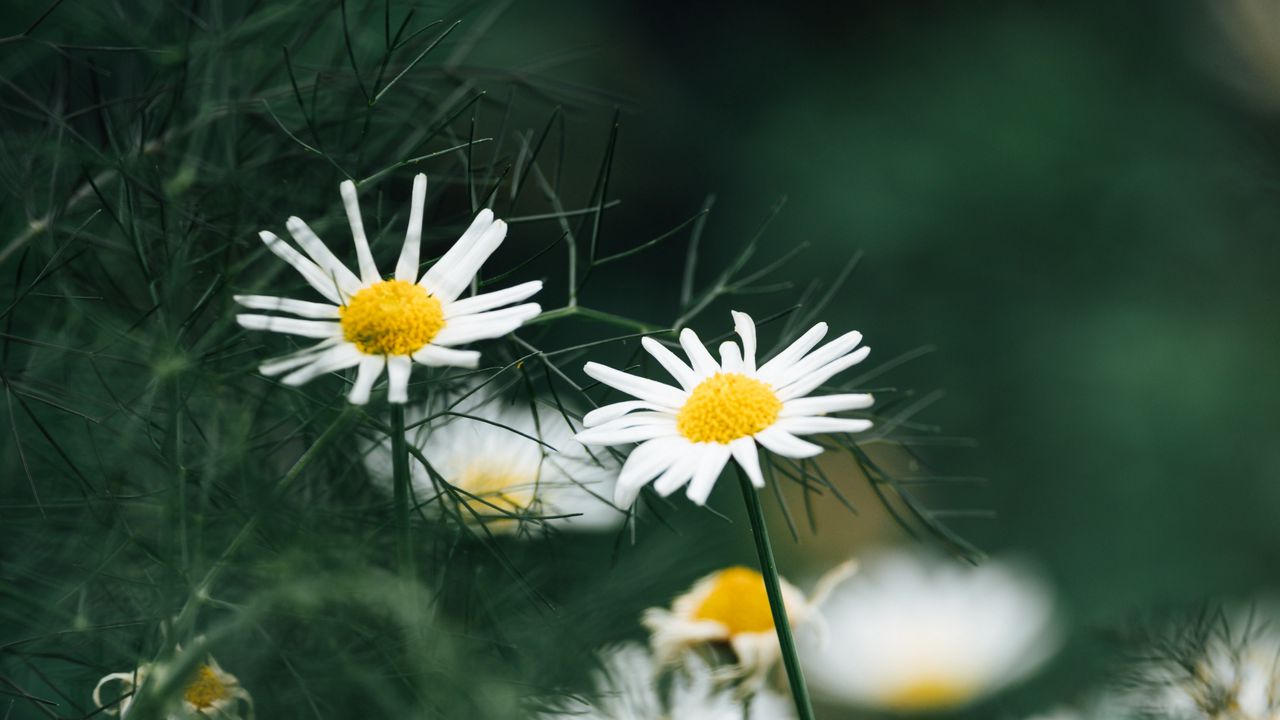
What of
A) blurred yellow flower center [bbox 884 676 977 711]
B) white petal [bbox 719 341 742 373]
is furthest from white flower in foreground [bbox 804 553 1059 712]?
white petal [bbox 719 341 742 373]

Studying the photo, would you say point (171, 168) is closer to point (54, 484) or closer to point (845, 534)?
point (54, 484)

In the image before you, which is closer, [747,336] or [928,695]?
[747,336]

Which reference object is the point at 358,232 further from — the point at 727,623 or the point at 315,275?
the point at 727,623

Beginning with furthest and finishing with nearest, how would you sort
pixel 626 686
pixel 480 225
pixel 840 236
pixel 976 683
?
pixel 840 236 < pixel 976 683 < pixel 626 686 < pixel 480 225

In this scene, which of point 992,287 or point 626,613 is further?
point 992,287

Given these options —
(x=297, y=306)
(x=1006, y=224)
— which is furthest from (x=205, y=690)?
(x=1006, y=224)

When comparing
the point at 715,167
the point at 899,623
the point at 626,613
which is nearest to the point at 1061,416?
the point at 715,167
